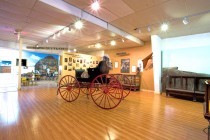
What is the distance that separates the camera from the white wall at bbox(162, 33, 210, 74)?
6405mm

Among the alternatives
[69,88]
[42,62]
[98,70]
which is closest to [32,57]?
[42,62]

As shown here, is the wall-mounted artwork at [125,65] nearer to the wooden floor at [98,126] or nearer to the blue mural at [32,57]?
the wooden floor at [98,126]

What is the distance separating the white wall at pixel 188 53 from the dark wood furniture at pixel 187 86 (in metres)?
1.05

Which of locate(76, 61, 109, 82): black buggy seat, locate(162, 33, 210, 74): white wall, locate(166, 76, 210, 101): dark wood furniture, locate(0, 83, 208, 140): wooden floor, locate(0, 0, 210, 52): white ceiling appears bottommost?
locate(0, 83, 208, 140): wooden floor

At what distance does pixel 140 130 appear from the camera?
2678mm

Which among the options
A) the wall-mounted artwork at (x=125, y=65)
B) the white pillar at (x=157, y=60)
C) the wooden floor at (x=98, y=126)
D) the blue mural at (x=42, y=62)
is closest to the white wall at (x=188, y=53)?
the white pillar at (x=157, y=60)

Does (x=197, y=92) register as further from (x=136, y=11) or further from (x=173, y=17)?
(x=136, y=11)

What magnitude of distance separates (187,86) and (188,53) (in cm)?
204

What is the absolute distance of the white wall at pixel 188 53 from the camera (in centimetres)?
640

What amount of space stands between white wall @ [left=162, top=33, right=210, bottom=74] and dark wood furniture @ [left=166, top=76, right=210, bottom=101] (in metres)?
1.05

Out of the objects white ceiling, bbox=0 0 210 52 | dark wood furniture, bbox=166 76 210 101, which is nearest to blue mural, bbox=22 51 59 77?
white ceiling, bbox=0 0 210 52

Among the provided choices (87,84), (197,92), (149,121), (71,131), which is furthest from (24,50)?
(197,92)

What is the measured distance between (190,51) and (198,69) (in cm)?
105

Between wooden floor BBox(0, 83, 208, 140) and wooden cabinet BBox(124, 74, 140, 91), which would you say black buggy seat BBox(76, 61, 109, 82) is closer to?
wooden floor BBox(0, 83, 208, 140)
